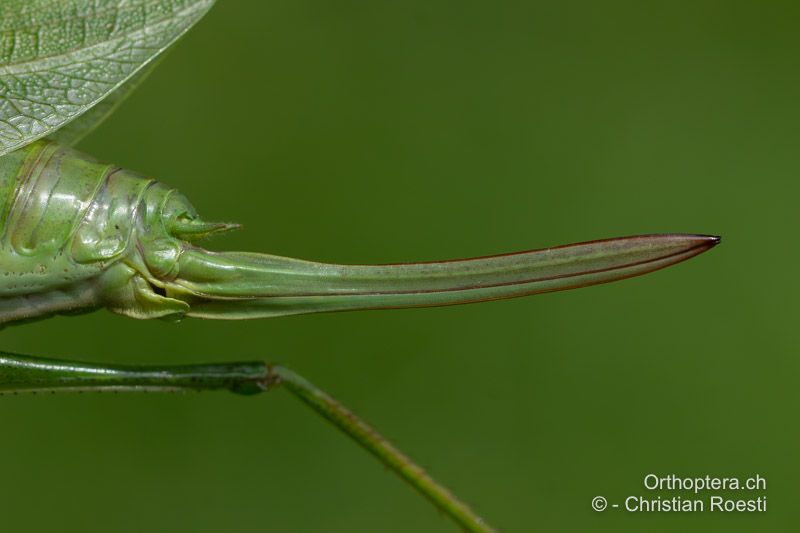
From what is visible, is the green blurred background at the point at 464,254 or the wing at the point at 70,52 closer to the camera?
the wing at the point at 70,52

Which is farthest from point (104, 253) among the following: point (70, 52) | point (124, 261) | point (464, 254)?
point (464, 254)

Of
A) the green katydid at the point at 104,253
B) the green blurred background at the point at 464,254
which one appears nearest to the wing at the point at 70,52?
the green katydid at the point at 104,253

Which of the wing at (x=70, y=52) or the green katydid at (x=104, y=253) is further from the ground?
the wing at (x=70, y=52)

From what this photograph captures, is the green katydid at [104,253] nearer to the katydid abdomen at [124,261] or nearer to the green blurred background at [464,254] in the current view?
the katydid abdomen at [124,261]

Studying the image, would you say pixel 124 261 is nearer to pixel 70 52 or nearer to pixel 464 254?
pixel 70 52

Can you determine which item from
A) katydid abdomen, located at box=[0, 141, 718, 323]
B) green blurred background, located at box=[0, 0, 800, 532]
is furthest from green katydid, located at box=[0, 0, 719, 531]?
green blurred background, located at box=[0, 0, 800, 532]

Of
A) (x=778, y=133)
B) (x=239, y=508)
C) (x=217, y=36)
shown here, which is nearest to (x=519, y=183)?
(x=778, y=133)

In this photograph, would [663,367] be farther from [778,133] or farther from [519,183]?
[778,133]
